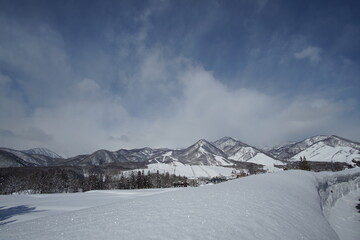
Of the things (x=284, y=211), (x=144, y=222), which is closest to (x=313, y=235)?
(x=284, y=211)

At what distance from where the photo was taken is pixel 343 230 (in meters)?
11.7

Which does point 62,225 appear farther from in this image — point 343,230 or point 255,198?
point 343,230

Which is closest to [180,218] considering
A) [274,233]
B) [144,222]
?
[144,222]

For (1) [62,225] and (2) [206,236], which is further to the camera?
(1) [62,225]

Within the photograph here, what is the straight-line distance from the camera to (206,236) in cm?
330

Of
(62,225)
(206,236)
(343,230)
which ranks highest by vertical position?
(62,225)

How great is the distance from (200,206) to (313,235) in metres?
3.12

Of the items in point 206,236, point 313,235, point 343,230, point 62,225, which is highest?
point 62,225

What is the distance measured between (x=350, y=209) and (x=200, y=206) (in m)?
20.1

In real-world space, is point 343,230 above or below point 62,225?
below

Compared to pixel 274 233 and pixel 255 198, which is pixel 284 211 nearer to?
pixel 255 198

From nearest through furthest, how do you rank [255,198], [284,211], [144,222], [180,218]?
[144,222] < [180,218] < [284,211] < [255,198]

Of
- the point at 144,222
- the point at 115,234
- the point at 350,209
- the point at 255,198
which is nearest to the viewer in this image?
Result: the point at 115,234

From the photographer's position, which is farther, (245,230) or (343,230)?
(343,230)
